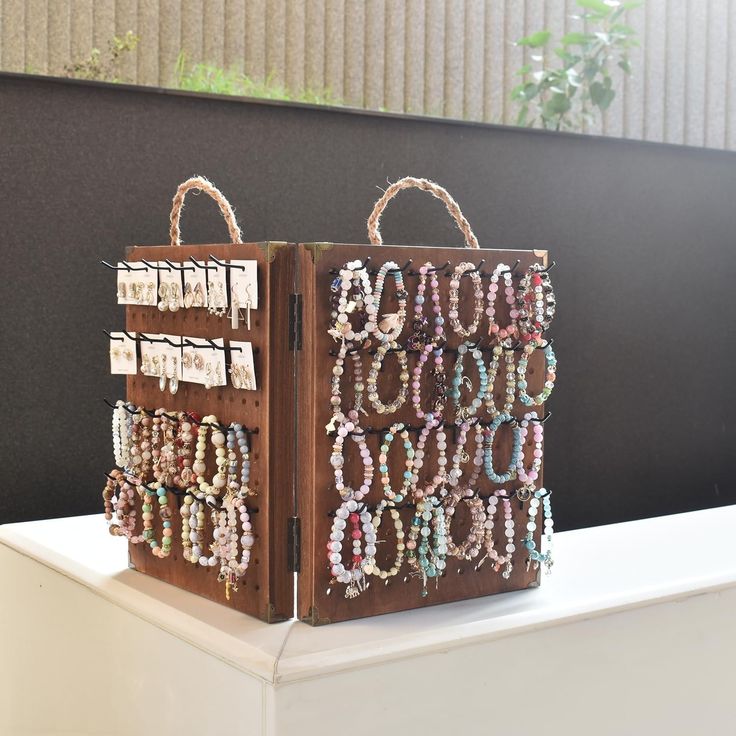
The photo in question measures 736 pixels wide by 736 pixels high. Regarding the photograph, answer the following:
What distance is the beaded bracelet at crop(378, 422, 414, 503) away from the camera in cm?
118

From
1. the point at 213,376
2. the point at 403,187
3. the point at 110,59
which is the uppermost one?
the point at 110,59

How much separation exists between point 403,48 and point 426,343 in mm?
2829

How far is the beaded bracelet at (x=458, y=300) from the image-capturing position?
4.00 ft

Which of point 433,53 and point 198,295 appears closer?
point 198,295

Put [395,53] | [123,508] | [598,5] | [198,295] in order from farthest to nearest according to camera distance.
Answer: [395,53]
[598,5]
[123,508]
[198,295]

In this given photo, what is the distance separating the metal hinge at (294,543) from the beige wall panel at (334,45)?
2.75 meters

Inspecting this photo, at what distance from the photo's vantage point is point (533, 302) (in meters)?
1.29

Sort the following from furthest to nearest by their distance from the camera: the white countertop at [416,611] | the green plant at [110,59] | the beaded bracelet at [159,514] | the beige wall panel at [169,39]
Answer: the beige wall panel at [169,39] < the green plant at [110,59] < the beaded bracelet at [159,514] < the white countertop at [416,611]

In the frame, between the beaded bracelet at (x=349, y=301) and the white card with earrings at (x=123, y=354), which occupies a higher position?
the beaded bracelet at (x=349, y=301)

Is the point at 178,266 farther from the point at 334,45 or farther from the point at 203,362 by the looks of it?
the point at 334,45

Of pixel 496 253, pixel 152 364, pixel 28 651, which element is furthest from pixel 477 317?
pixel 28 651

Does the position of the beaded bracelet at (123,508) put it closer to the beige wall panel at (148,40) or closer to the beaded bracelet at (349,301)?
the beaded bracelet at (349,301)

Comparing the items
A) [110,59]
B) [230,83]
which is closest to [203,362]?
[230,83]

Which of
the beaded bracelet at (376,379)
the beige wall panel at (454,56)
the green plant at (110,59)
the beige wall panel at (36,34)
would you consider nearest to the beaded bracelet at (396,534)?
the beaded bracelet at (376,379)
